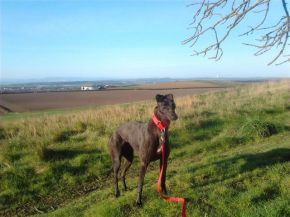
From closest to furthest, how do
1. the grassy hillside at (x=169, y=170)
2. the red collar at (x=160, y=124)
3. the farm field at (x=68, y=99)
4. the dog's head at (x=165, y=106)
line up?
the grassy hillside at (x=169, y=170)
the dog's head at (x=165, y=106)
the red collar at (x=160, y=124)
the farm field at (x=68, y=99)

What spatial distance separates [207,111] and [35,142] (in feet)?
30.7

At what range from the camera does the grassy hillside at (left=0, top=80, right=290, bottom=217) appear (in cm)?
783

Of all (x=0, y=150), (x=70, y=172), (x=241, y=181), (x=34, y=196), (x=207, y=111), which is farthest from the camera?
(x=207, y=111)

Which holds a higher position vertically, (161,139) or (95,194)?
(161,139)

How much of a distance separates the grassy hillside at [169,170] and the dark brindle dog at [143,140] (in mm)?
642

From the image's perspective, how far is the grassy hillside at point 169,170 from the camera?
7828 mm

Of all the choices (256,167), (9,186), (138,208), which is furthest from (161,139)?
(9,186)

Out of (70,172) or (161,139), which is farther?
(70,172)

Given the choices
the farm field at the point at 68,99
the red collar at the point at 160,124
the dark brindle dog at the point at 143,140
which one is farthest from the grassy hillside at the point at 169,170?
the farm field at the point at 68,99

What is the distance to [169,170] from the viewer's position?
11414mm

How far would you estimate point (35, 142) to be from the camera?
14.4 meters

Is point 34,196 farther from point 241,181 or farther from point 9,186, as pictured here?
point 241,181

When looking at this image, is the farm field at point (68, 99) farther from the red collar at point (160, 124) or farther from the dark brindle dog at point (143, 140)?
the red collar at point (160, 124)

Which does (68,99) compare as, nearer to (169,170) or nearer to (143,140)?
(169,170)
